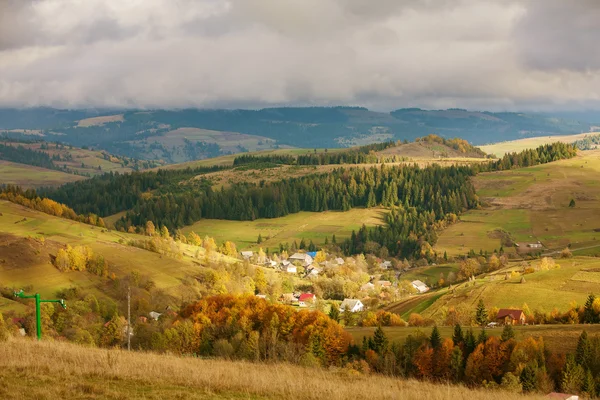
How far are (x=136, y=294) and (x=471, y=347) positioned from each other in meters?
74.4

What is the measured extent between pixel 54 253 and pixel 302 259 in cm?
8381

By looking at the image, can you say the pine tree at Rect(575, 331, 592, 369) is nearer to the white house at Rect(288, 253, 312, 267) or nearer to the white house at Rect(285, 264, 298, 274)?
the white house at Rect(285, 264, 298, 274)

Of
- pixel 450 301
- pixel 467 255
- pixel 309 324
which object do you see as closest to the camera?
pixel 309 324

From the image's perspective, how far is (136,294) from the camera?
110 metres

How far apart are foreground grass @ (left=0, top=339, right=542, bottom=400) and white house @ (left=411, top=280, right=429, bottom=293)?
4941 inches

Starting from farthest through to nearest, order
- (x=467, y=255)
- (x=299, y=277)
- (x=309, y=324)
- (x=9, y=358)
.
Result: (x=467, y=255) → (x=299, y=277) → (x=309, y=324) → (x=9, y=358)

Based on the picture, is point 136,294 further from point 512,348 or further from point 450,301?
point 512,348

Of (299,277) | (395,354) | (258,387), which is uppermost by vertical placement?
(258,387)

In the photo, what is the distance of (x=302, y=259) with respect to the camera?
18538cm

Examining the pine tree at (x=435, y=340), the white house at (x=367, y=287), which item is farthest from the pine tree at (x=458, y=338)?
the white house at (x=367, y=287)

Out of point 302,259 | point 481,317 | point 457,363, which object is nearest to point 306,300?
point 302,259

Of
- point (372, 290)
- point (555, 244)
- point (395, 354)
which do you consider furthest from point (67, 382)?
point (555, 244)

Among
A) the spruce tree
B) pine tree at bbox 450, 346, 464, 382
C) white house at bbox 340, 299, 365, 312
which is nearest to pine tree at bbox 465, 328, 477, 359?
pine tree at bbox 450, 346, 464, 382

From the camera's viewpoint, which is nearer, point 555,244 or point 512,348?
point 512,348
